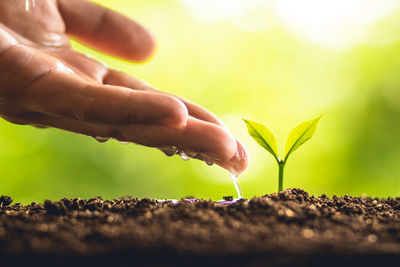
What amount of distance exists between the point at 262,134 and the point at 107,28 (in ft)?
2.56

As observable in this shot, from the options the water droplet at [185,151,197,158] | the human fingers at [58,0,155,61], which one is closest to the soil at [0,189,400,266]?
the water droplet at [185,151,197,158]

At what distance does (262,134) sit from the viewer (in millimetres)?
1072

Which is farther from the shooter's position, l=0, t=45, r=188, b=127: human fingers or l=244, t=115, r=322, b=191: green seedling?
l=244, t=115, r=322, b=191: green seedling

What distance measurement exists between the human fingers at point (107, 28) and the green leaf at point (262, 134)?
24.2 inches

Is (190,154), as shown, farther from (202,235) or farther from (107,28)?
(107,28)

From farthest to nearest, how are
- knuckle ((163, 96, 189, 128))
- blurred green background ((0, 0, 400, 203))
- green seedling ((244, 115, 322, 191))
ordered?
blurred green background ((0, 0, 400, 203)) → green seedling ((244, 115, 322, 191)) → knuckle ((163, 96, 189, 128))

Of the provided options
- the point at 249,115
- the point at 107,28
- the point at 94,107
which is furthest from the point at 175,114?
the point at 249,115

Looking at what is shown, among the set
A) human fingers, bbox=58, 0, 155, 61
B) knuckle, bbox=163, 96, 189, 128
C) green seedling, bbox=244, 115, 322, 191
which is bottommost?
knuckle, bbox=163, 96, 189, 128

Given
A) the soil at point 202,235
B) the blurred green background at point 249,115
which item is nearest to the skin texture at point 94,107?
the soil at point 202,235

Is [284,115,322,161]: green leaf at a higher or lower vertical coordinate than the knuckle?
higher

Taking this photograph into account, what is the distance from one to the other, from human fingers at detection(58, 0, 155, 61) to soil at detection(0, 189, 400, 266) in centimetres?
73

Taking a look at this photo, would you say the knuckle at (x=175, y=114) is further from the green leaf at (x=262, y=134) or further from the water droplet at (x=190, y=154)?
the green leaf at (x=262, y=134)

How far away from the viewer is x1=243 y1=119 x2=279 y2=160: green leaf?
1062 millimetres

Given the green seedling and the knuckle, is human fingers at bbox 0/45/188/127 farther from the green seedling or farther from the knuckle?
the green seedling
